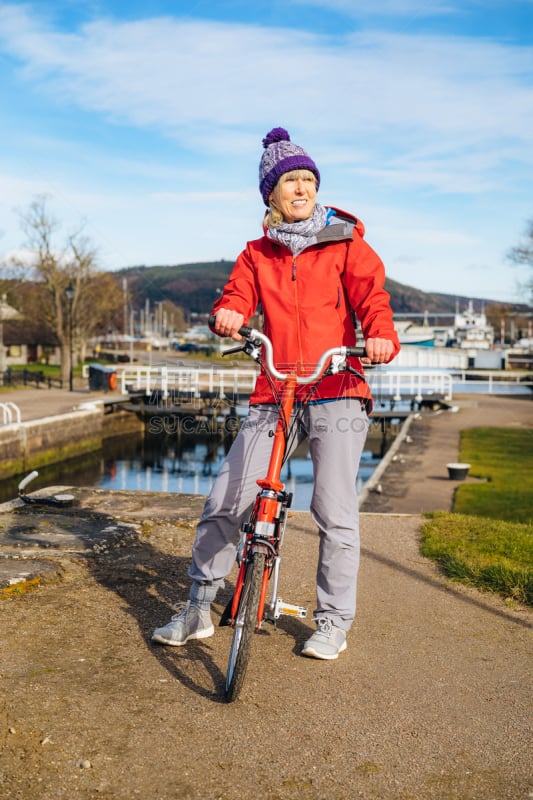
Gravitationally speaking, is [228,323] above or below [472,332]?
below

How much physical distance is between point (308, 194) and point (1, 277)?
151 ft

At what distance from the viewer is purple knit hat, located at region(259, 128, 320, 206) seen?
3.76 meters

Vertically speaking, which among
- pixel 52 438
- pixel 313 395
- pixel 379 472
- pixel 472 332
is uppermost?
pixel 472 332

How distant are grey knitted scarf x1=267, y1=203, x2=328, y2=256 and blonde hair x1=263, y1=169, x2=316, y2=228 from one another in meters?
0.09

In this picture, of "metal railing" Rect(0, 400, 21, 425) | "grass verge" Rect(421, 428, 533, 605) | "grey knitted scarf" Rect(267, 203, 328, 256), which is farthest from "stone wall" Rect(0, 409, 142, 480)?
"grey knitted scarf" Rect(267, 203, 328, 256)

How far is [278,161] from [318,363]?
1.01 meters

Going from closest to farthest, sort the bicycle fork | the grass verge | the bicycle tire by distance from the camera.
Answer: the bicycle tire < the bicycle fork < the grass verge

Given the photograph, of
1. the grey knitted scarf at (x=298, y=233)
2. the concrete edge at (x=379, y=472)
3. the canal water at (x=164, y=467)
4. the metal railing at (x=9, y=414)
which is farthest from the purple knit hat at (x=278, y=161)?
the metal railing at (x=9, y=414)

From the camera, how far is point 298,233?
12.2 ft

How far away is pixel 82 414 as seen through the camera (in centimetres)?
2430

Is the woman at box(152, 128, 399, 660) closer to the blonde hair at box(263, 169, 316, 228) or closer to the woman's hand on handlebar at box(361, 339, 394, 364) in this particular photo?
the blonde hair at box(263, 169, 316, 228)

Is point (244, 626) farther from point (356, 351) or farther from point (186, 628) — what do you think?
point (356, 351)

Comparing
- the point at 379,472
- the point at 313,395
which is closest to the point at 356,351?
the point at 313,395

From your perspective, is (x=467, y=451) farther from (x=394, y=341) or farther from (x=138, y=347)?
(x=138, y=347)
